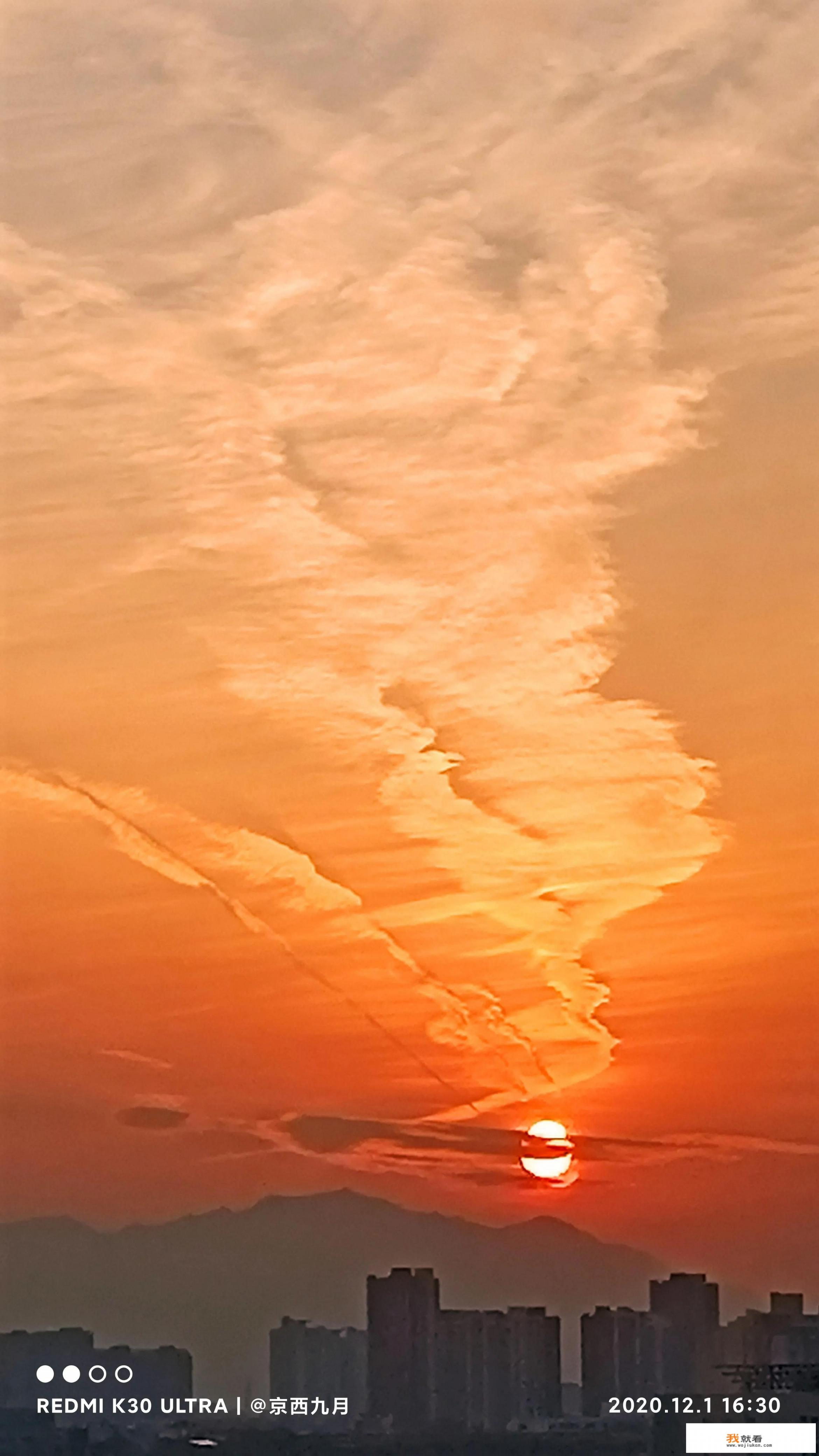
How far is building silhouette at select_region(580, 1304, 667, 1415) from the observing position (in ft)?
8.87

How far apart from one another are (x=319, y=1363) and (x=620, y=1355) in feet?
1.30

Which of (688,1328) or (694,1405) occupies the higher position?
(688,1328)

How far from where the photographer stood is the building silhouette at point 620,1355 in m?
2.70

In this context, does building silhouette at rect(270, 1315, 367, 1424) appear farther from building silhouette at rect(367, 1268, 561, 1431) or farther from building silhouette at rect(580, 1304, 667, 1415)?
building silhouette at rect(580, 1304, 667, 1415)

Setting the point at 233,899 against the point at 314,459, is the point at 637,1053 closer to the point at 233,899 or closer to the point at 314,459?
the point at 233,899

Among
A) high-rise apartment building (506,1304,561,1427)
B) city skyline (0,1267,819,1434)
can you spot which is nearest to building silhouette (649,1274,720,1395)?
city skyline (0,1267,819,1434)

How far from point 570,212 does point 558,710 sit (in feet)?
2.31

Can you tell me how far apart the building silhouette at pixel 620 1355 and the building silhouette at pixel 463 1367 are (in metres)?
0.04

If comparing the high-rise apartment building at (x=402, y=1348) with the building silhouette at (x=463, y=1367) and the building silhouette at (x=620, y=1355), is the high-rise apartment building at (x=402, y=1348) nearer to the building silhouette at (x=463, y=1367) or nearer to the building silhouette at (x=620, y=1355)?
the building silhouette at (x=463, y=1367)

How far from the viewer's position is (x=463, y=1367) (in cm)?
274

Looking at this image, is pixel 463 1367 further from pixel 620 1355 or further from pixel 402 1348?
pixel 620 1355

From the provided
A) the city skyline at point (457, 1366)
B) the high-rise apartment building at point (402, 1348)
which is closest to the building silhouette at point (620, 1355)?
the city skyline at point (457, 1366)

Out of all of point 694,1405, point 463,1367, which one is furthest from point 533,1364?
point 694,1405

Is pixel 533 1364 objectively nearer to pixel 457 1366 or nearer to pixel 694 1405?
pixel 457 1366
